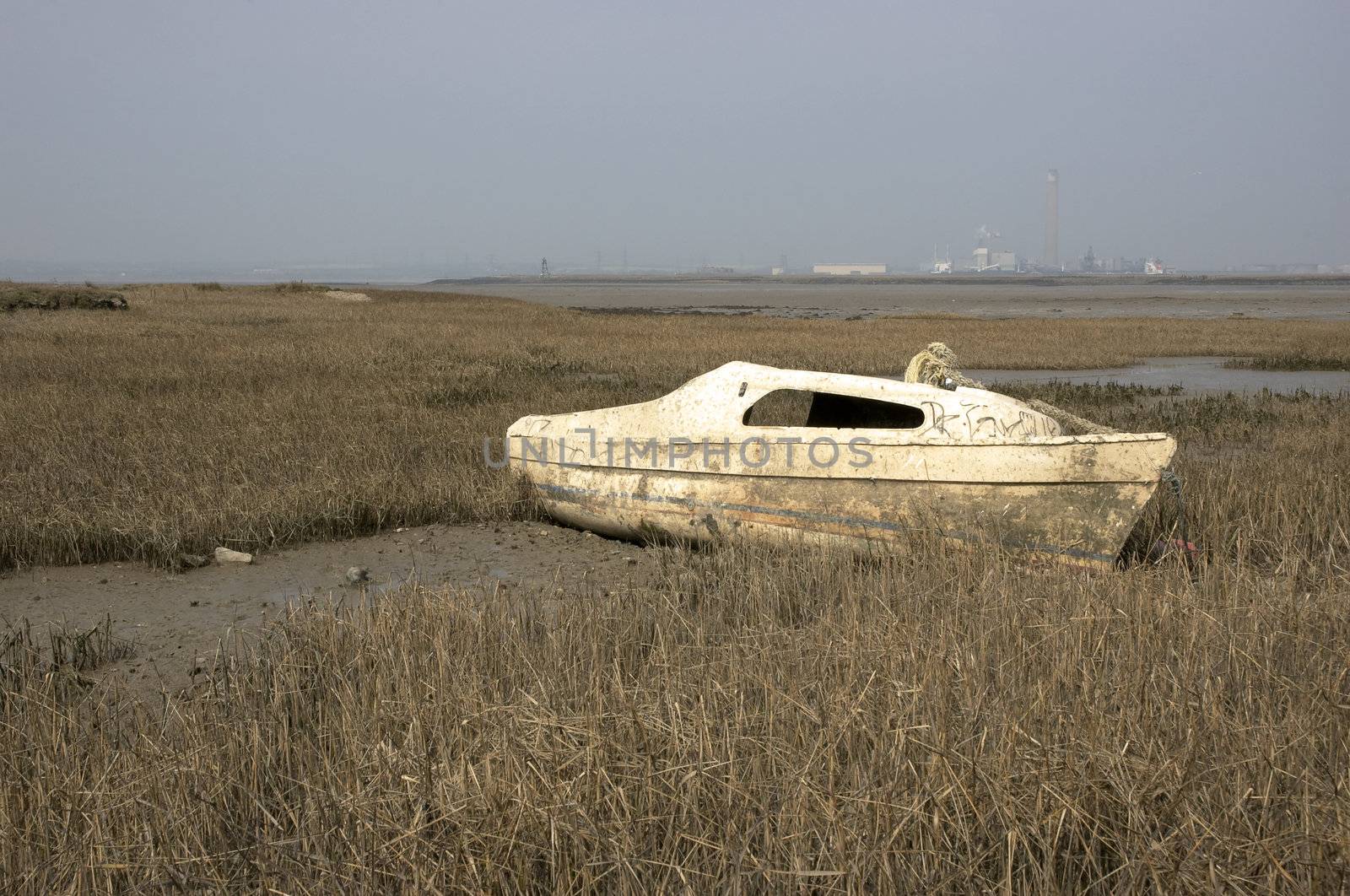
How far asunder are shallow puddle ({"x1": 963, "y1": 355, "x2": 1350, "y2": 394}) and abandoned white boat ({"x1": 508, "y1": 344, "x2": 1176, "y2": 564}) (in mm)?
10273

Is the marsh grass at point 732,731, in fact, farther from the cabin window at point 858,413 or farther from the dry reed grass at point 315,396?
the cabin window at point 858,413

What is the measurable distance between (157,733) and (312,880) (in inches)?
54.9

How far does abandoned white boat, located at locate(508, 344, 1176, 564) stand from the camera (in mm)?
5602

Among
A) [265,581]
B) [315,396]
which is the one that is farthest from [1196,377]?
[265,581]

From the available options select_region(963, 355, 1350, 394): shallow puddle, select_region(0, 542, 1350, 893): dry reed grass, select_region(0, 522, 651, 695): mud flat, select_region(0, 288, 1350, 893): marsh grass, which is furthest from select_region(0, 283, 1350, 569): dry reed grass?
select_region(0, 542, 1350, 893): dry reed grass

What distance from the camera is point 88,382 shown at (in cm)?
1339

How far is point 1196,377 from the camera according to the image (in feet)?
56.7

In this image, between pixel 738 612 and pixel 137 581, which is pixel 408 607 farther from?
pixel 137 581

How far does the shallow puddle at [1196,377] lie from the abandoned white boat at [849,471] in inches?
404

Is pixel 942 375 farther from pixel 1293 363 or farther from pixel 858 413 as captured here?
pixel 1293 363

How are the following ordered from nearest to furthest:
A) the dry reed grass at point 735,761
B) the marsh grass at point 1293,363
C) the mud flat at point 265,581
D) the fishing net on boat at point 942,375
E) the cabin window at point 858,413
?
the dry reed grass at point 735,761 → the mud flat at point 265,581 → the fishing net on boat at point 942,375 → the cabin window at point 858,413 → the marsh grass at point 1293,363

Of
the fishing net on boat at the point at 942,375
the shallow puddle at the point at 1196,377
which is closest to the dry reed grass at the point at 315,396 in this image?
the shallow puddle at the point at 1196,377

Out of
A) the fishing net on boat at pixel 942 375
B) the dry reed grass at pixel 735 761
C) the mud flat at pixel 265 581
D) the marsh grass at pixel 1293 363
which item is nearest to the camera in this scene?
the dry reed grass at pixel 735 761

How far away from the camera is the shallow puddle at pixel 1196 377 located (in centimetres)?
1548
